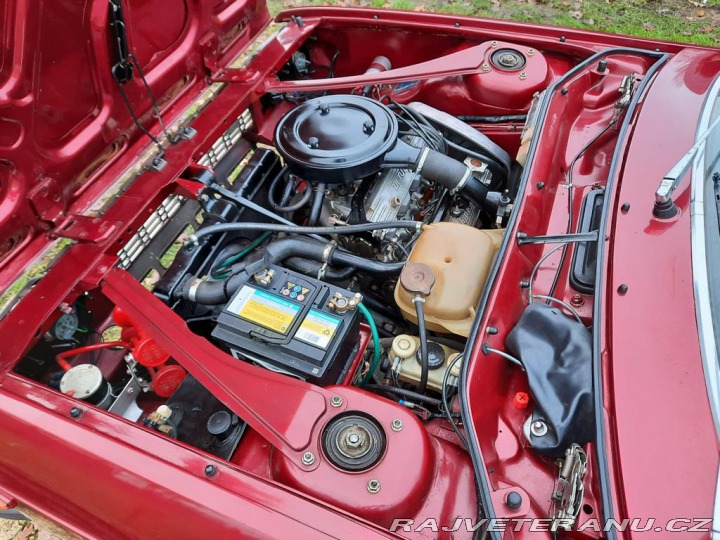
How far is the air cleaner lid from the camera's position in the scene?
6.18 feet

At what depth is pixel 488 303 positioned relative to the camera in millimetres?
1463

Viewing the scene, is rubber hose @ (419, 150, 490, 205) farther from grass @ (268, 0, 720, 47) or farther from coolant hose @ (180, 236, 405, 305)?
grass @ (268, 0, 720, 47)

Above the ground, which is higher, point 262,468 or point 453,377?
point 453,377

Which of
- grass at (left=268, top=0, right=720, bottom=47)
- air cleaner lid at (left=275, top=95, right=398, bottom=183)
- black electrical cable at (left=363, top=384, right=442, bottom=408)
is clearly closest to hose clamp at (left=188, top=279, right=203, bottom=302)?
air cleaner lid at (left=275, top=95, right=398, bottom=183)

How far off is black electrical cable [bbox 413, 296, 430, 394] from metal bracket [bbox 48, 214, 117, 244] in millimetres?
973

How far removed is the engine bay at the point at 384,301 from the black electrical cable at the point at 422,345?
0.4 inches

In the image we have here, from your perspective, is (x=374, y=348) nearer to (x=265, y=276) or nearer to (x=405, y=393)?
(x=405, y=393)

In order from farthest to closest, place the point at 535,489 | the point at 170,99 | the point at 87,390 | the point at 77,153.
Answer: the point at 170,99
the point at 77,153
the point at 87,390
the point at 535,489

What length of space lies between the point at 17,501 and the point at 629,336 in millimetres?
1631

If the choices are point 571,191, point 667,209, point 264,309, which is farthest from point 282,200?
point 667,209

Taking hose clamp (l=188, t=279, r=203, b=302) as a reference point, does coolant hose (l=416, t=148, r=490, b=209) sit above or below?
above

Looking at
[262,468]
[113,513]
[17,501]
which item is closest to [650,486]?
[262,468]

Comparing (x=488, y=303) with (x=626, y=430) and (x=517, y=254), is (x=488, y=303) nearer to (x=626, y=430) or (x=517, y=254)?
(x=517, y=254)

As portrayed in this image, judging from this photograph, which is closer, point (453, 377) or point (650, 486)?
point (650, 486)
